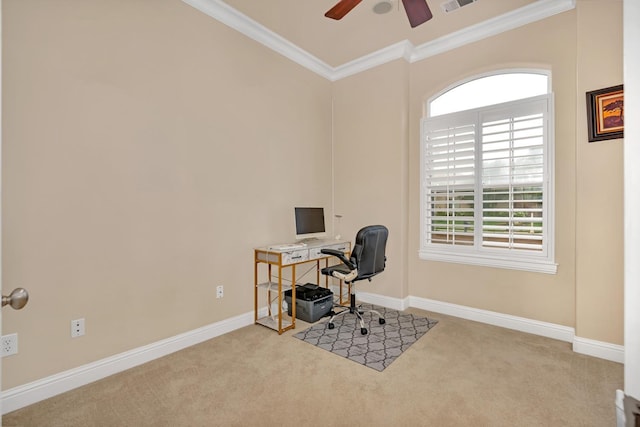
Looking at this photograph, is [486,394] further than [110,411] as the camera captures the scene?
Yes

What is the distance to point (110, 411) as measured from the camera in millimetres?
1944

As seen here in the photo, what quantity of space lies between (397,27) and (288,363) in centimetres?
340

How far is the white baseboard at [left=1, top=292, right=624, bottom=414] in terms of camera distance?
79.7 inches

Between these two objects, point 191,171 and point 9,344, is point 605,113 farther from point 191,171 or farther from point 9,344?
point 9,344

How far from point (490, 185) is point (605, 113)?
1.05m

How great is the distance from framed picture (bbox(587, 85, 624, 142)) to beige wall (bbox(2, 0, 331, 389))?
9.56 feet

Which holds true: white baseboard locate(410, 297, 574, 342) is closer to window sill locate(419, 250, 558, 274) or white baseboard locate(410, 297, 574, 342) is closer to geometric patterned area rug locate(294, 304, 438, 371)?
geometric patterned area rug locate(294, 304, 438, 371)

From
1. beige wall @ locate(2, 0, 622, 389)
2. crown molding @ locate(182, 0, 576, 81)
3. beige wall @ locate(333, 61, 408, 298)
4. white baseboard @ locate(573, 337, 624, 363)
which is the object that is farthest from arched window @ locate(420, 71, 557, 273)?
white baseboard @ locate(573, 337, 624, 363)

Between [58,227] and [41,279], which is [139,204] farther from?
[41,279]

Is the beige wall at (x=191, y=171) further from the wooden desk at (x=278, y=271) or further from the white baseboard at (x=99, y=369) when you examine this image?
the wooden desk at (x=278, y=271)

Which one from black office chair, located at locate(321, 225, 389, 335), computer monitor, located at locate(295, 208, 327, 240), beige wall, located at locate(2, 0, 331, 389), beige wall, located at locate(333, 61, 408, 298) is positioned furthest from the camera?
beige wall, located at locate(333, 61, 408, 298)

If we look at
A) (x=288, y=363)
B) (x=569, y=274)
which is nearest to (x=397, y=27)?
(x=569, y=274)

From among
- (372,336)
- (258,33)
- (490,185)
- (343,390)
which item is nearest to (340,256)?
(372,336)

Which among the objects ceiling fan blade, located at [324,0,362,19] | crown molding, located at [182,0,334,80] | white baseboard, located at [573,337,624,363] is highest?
crown molding, located at [182,0,334,80]
